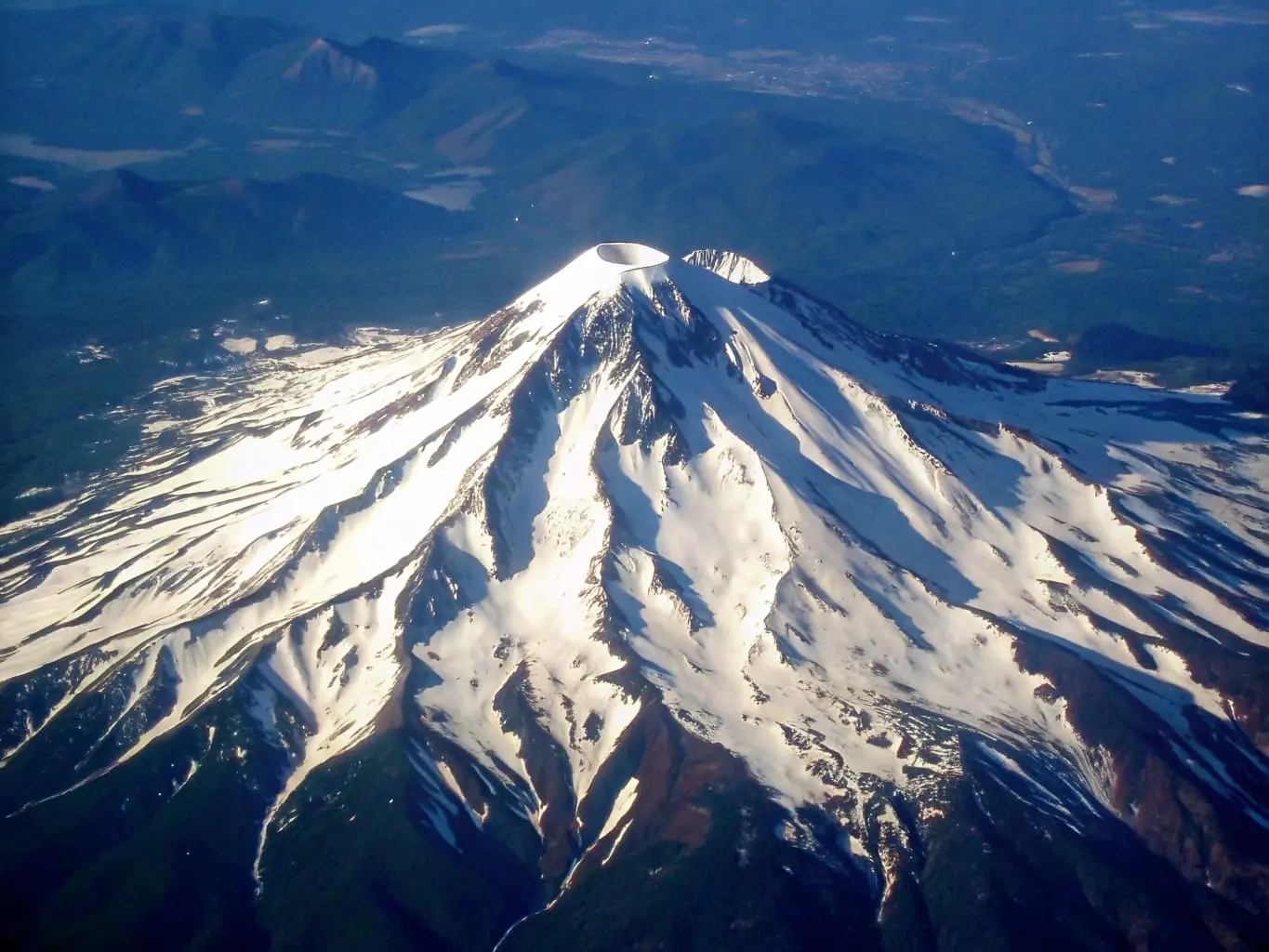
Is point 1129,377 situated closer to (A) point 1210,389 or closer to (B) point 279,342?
(A) point 1210,389

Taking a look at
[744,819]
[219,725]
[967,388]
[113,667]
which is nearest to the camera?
[744,819]

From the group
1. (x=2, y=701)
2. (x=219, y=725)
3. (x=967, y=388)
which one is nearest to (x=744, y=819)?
(x=219, y=725)

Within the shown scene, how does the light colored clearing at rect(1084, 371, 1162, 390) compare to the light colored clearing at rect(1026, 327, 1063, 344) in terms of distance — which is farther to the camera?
the light colored clearing at rect(1026, 327, 1063, 344)

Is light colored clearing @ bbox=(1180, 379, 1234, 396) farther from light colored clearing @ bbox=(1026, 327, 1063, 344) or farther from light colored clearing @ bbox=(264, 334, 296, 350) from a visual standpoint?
light colored clearing @ bbox=(264, 334, 296, 350)

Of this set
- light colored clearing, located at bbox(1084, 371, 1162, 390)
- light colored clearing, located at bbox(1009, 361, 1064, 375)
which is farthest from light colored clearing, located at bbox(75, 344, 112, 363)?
light colored clearing, located at bbox(1084, 371, 1162, 390)

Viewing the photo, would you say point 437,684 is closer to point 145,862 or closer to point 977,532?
point 145,862

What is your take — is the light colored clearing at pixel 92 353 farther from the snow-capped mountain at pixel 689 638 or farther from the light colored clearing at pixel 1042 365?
the light colored clearing at pixel 1042 365
